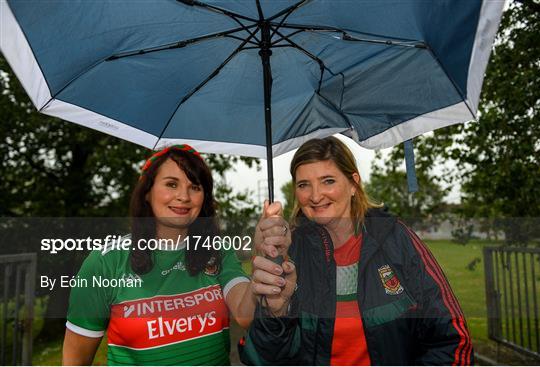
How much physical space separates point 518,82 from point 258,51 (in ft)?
12.7

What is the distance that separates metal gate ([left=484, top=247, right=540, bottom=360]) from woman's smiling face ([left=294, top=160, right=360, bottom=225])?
11.9 feet

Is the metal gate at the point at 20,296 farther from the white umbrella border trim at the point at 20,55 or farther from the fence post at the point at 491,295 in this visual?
the fence post at the point at 491,295

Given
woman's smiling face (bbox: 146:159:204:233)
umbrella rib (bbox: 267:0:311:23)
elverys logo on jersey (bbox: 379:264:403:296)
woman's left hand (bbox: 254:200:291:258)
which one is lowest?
elverys logo on jersey (bbox: 379:264:403:296)

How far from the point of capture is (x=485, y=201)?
240 inches

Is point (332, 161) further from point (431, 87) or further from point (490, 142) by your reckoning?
point (490, 142)

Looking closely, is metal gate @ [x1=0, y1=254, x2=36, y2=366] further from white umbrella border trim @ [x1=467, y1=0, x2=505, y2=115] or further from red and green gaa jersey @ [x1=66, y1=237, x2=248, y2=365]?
white umbrella border trim @ [x1=467, y1=0, x2=505, y2=115]

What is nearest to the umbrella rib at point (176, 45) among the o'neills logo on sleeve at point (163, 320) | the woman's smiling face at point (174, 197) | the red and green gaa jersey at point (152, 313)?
the woman's smiling face at point (174, 197)

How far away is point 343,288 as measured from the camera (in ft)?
7.16

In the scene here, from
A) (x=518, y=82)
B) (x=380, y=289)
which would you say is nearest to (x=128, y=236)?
(x=380, y=289)

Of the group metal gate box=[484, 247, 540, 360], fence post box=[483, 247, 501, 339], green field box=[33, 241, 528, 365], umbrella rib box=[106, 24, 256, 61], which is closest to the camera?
umbrella rib box=[106, 24, 256, 61]

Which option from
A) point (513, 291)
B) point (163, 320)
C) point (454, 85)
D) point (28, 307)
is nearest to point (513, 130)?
point (513, 291)

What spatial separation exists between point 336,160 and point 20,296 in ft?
11.6

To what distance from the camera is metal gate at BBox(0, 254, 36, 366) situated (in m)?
3.96

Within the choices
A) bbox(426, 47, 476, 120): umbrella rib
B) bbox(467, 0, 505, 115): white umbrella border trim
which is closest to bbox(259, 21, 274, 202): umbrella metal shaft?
bbox(426, 47, 476, 120): umbrella rib
